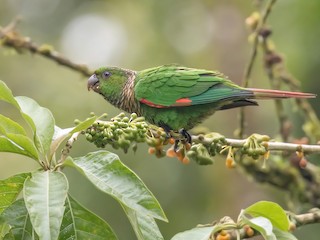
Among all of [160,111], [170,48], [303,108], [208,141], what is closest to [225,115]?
[170,48]

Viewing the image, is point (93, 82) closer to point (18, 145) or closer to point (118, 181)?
point (18, 145)

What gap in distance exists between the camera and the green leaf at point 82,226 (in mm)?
2098

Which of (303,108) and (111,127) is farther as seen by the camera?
(303,108)

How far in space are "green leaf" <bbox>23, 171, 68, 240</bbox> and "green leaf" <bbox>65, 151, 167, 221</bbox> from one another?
8cm

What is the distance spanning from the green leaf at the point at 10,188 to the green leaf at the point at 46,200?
0.07 metres

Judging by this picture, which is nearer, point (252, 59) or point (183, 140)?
point (183, 140)

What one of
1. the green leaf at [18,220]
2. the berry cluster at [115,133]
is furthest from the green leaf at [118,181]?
the berry cluster at [115,133]

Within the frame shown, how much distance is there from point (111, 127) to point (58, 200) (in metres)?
0.61

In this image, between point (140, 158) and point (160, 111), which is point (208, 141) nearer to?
point (160, 111)

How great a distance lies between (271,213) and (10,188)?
2.84ft

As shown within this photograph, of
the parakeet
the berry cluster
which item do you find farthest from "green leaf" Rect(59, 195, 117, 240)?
the parakeet

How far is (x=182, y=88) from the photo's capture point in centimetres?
353

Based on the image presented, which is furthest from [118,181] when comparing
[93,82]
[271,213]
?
[93,82]

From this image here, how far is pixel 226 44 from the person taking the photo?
10.4 meters
